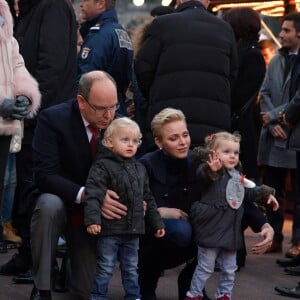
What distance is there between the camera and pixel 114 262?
6273 mm

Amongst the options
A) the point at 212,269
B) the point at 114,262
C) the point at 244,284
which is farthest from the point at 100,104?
the point at 244,284

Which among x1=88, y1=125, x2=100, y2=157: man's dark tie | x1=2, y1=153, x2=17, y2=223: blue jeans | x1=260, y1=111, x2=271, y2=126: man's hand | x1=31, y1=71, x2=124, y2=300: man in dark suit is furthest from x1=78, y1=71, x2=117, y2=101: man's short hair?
x1=260, y1=111, x2=271, y2=126: man's hand

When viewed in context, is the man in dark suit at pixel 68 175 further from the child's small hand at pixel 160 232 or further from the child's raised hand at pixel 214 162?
the child's raised hand at pixel 214 162

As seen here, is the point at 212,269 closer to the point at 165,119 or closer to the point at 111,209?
the point at 111,209

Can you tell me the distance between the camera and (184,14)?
7797 millimetres

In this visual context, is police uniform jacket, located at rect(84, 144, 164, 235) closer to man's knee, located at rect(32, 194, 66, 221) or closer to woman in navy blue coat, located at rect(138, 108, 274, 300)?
man's knee, located at rect(32, 194, 66, 221)

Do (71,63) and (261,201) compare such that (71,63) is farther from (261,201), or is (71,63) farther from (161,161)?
(261,201)

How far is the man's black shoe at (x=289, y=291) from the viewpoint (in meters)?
7.34

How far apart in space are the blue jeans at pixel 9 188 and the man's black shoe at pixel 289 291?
256 centimetres

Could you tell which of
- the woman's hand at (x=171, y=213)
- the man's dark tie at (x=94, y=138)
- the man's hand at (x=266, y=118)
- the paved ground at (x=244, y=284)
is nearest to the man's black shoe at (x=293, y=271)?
the paved ground at (x=244, y=284)

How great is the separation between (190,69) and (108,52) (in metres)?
0.73

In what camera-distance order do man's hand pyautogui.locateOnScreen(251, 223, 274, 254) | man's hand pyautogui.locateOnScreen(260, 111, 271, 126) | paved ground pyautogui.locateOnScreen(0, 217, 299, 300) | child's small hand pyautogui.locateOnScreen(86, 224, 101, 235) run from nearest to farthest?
child's small hand pyautogui.locateOnScreen(86, 224, 101, 235)
man's hand pyautogui.locateOnScreen(251, 223, 274, 254)
paved ground pyautogui.locateOnScreen(0, 217, 299, 300)
man's hand pyautogui.locateOnScreen(260, 111, 271, 126)

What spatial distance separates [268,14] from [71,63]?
5.14 meters

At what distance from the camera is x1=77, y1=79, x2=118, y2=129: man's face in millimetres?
6324
